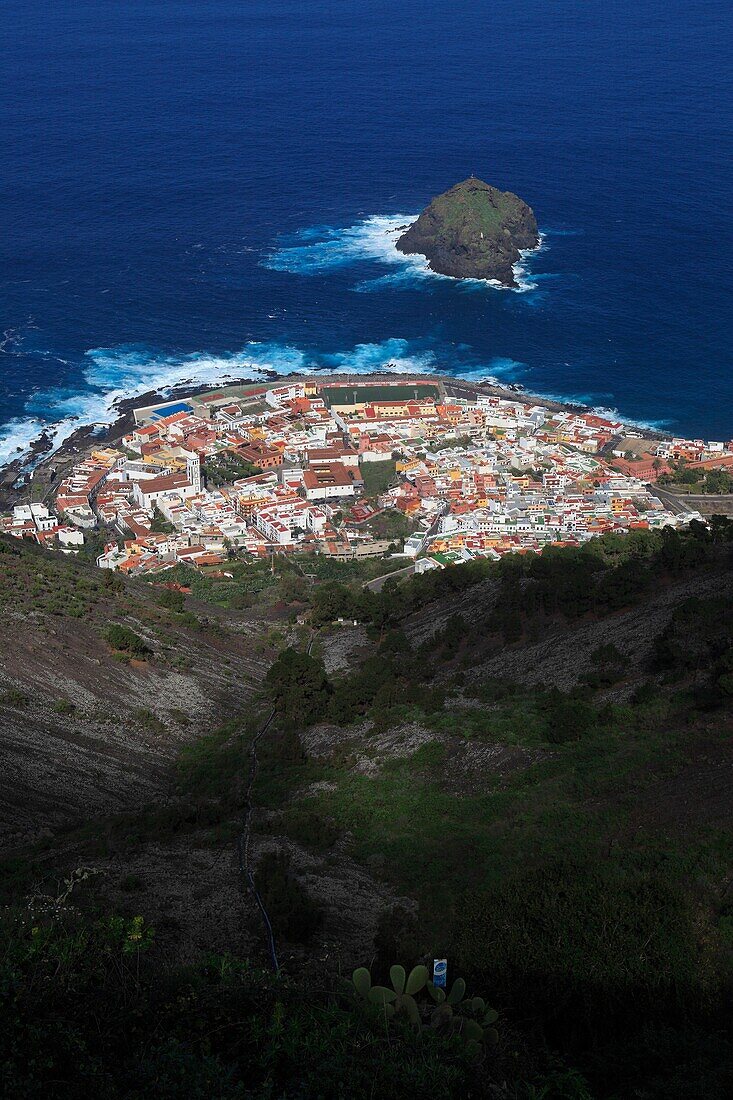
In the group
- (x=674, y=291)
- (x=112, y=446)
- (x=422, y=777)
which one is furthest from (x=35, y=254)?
(x=422, y=777)


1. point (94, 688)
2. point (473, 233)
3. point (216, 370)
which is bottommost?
point (94, 688)

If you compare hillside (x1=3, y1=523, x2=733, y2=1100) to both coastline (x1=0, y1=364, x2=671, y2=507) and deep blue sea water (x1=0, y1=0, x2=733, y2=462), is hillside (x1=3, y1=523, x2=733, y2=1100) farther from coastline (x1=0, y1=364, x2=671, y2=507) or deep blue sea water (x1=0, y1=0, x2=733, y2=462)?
deep blue sea water (x1=0, y1=0, x2=733, y2=462)

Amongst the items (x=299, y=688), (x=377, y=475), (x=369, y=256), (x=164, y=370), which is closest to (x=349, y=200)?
(x=369, y=256)

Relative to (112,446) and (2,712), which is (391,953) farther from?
(112,446)

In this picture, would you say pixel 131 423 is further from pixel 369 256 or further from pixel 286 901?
pixel 286 901

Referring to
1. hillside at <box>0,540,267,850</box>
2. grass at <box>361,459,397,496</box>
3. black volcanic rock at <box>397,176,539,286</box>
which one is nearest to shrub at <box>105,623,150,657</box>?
hillside at <box>0,540,267,850</box>

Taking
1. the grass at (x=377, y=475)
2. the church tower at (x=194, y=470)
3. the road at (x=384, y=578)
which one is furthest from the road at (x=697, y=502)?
the church tower at (x=194, y=470)

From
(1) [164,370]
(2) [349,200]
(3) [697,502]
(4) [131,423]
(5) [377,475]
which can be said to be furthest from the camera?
(2) [349,200]
